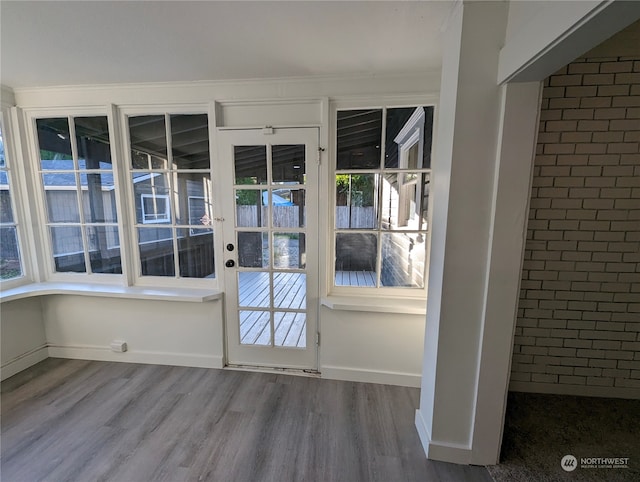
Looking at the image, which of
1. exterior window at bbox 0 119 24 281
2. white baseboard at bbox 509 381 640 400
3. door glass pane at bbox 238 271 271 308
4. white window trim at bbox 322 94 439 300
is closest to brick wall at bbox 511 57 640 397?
white baseboard at bbox 509 381 640 400

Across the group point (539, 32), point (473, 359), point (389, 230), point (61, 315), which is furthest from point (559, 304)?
point (61, 315)

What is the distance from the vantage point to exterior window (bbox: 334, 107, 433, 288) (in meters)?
2.03

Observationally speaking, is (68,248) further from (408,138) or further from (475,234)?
(475,234)

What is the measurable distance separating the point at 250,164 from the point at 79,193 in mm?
1630

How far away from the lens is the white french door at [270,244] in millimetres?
2117

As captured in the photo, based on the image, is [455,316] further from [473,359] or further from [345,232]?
[345,232]

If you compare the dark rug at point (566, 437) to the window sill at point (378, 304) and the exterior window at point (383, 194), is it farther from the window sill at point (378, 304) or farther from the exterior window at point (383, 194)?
the exterior window at point (383, 194)

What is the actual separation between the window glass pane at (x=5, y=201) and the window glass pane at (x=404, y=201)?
10.7ft

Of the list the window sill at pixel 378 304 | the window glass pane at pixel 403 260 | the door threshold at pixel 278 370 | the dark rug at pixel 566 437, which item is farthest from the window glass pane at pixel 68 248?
the dark rug at pixel 566 437

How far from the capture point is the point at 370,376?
2160 millimetres

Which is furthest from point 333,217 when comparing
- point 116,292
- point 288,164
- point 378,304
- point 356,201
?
point 116,292

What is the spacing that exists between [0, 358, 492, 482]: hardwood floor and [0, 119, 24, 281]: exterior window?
91 centimetres

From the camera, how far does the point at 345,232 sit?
2150mm

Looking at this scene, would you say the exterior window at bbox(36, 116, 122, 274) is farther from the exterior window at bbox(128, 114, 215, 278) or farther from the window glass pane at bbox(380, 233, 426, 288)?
the window glass pane at bbox(380, 233, 426, 288)
